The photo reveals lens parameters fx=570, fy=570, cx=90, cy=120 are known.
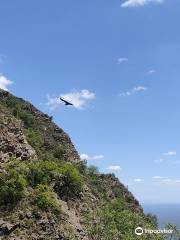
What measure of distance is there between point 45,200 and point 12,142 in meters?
21.4

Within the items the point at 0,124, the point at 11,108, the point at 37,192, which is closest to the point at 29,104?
the point at 11,108

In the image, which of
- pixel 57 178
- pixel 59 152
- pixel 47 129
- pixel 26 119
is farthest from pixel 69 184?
pixel 47 129

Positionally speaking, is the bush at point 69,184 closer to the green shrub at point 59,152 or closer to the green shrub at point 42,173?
the green shrub at point 42,173

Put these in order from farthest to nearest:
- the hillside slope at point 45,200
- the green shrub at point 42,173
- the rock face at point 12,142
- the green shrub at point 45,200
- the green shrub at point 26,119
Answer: the green shrub at point 26,119 < the rock face at point 12,142 < the green shrub at point 42,173 < the green shrub at point 45,200 < the hillside slope at point 45,200

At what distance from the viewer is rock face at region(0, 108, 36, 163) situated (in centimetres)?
11031

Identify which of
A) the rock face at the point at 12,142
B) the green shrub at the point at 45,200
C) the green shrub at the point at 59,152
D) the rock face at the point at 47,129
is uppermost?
the rock face at the point at 47,129

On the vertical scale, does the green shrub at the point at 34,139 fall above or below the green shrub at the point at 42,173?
above

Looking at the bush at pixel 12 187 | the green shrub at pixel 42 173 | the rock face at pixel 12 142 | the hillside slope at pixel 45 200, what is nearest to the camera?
the hillside slope at pixel 45 200

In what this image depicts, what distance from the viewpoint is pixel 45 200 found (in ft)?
310

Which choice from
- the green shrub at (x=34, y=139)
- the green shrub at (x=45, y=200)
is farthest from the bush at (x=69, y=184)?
the green shrub at (x=34, y=139)

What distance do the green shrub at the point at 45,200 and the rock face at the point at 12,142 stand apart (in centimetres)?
1338

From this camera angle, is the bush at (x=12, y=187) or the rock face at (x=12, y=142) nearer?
the bush at (x=12, y=187)

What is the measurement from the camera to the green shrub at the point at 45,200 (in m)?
94.2

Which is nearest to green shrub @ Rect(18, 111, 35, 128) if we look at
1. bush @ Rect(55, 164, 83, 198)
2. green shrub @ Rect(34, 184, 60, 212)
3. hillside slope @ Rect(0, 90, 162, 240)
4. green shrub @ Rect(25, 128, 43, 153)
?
green shrub @ Rect(25, 128, 43, 153)
